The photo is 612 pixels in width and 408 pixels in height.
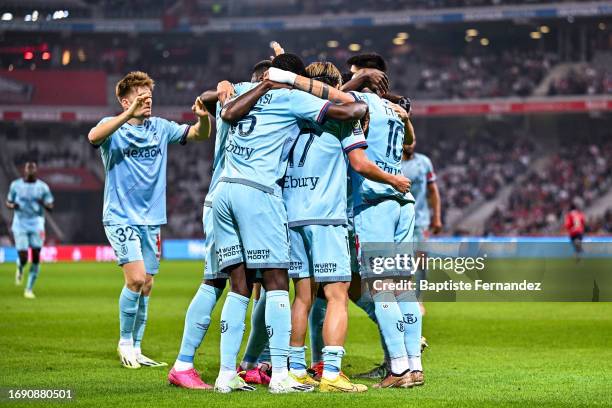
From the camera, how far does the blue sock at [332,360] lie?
7270 millimetres

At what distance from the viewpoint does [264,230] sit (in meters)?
7.16

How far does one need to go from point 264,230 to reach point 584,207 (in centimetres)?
3784

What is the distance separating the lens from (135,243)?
945 centimetres

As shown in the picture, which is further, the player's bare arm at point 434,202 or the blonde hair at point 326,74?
the player's bare arm at point 434,202

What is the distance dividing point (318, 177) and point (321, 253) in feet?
1.95

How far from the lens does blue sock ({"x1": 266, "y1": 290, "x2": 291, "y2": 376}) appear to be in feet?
23.5

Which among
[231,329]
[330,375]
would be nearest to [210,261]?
[231,329]

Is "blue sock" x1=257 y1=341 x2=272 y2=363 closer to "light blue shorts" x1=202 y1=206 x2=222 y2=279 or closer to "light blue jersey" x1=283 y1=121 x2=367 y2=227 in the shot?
"light blue shorts" x1=202 y1=206 x2=222 y2=279

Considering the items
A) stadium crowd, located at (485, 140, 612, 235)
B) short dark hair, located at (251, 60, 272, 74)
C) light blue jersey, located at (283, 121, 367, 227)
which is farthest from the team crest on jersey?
stadium crowd, located at (485, 140, 612, 235)

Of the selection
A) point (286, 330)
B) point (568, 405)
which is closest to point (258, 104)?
point (286, 330)

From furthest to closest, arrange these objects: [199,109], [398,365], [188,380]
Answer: [199,109]
[398,365]
[188,380]

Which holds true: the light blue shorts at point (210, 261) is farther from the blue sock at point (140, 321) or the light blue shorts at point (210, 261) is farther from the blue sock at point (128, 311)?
the blue sock at point (140, 321)

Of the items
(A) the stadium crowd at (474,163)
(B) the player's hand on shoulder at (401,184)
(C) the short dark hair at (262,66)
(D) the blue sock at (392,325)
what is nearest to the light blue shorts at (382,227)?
(D) the blue sock at (392,325)

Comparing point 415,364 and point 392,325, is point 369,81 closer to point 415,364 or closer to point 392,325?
point 392,325
